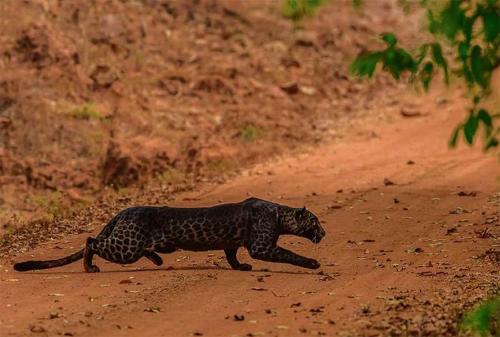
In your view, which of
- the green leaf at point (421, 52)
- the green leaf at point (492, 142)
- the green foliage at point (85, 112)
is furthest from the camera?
the green foliage at point (85, 112)

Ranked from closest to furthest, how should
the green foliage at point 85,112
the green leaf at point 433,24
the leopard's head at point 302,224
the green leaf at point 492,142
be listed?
the green leaf at point 433,24, the green leaf at point 492,142, the leopard's head at point 302,224, the green foliage at point 85,112

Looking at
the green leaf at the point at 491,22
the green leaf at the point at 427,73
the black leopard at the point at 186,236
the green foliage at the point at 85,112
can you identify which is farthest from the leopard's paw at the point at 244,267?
the green foliage at the point at 85,112

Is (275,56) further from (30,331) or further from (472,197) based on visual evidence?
(30,331)

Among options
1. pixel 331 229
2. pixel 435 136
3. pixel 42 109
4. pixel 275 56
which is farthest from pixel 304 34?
pixel 331 229

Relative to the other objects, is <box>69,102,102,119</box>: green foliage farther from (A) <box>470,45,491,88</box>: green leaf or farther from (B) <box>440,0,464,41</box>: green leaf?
(B) <box>440,0,464,41</box>: green leaf

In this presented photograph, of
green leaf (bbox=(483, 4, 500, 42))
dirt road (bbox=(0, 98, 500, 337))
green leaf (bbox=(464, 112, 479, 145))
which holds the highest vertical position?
green leaf (bbox=(483, 4, 500, 42))

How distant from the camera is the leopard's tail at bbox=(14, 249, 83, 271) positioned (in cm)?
981

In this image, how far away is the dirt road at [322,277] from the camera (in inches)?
310

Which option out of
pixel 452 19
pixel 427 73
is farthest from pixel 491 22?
pixel 427 73

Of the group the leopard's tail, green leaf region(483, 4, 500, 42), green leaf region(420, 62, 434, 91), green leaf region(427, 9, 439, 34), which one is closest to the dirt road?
the leopard's tail

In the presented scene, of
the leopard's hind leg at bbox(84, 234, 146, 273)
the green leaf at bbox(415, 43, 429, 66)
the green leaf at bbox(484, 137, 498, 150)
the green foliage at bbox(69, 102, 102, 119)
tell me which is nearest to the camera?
the green leaf at bbox(415, 43, 429, 66)

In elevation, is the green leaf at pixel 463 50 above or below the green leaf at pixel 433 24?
below

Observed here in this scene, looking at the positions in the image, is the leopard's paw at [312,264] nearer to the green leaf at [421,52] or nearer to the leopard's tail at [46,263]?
the leopard's tail at [46,263]

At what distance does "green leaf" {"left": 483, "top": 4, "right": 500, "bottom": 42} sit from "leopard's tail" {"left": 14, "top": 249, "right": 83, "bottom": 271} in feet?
18.4
